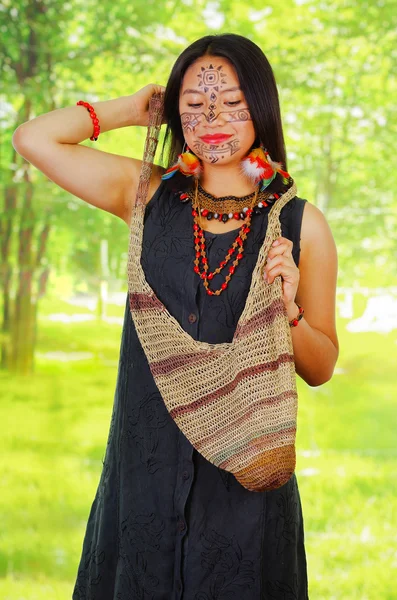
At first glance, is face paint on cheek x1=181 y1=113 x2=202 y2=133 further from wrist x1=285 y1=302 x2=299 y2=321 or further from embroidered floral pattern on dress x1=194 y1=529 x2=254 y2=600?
embroidered floral pattern on dress x1=194 y1=529 x2=254 y2=600

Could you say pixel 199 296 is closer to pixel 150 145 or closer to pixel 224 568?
pixel 150 145

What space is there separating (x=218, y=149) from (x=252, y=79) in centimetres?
13

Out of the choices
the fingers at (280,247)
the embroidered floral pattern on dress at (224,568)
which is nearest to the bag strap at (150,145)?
the fingers at (280,247)

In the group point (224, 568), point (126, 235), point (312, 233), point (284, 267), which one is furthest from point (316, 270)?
point (126, 235)

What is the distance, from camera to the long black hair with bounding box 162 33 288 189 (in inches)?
56.8

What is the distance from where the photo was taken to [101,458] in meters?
3.34

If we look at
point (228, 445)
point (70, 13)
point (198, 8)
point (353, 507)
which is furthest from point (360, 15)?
point (228, 445)

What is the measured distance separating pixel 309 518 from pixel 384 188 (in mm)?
1382

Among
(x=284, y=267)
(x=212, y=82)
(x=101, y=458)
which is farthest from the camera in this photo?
(x=101, y=458)

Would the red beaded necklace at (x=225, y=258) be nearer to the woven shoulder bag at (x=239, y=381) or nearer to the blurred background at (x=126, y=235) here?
the woven shoulder bag at (x=239, y=381)

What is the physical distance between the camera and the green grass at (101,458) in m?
3.08

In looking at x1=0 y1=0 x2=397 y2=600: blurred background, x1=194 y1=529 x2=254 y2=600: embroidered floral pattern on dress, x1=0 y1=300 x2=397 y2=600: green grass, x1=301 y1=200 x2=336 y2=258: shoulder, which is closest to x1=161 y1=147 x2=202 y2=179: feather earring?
x1=301 y1=200 x2=336 y2=258: shoulder

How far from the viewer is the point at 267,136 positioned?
1488mm

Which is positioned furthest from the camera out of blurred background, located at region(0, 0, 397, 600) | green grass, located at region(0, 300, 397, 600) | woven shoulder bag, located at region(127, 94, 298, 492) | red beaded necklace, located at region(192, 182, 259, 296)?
blurred background, located at region(0, 0, 397, 600)
